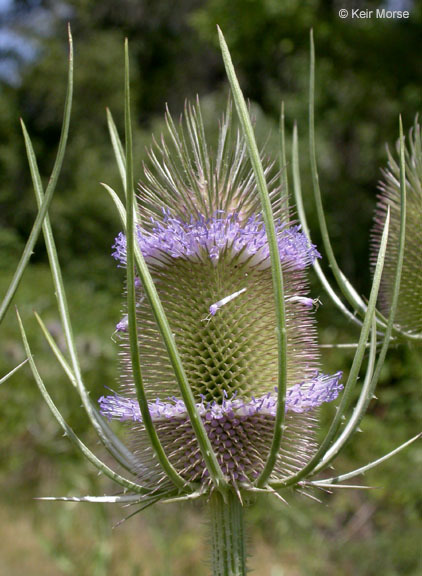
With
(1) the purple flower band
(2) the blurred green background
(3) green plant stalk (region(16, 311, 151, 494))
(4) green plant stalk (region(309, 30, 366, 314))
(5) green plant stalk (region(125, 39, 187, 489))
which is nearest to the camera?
(5) green plant stalk (region(125, 39, 187, 489))

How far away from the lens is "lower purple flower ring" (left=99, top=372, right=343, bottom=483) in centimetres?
136

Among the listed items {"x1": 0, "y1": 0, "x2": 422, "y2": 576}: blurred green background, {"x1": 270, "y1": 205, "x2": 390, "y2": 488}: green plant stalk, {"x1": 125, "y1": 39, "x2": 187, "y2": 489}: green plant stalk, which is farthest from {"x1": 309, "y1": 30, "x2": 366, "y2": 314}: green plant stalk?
{"x1": 0, "y1": 0, "x2": 422, "y2": 576}: blurred green background

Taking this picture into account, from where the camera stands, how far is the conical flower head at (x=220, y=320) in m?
1.38

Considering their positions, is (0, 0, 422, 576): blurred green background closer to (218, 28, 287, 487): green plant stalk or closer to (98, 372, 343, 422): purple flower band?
(98, 372, 343, 422): purple flower band

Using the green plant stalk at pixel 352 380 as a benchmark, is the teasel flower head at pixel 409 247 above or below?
above

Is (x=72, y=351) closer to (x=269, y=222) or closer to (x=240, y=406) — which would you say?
(x=240, y=406)

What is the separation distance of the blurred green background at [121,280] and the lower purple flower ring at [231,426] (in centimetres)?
185

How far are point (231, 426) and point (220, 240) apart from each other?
1.28 ft

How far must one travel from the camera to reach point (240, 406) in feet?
4.50

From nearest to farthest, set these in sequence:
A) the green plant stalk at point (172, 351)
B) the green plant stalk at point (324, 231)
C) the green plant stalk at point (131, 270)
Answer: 1. the green plant stalk at point (131, 270)
2. the green plant stalk at point (172, 351)
3. the green plant stalk at point (324, 231)

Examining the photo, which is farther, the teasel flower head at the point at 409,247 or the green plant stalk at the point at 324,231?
the teasel flower head at the point at 409,247

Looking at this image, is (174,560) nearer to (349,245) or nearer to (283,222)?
(349,245)

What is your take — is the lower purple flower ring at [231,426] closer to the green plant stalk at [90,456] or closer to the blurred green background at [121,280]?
the green plant stalk at [90,456]

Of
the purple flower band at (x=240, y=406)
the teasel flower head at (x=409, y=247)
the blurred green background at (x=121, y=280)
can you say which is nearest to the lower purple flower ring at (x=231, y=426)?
the purple flower band at (x=240, y=406)
